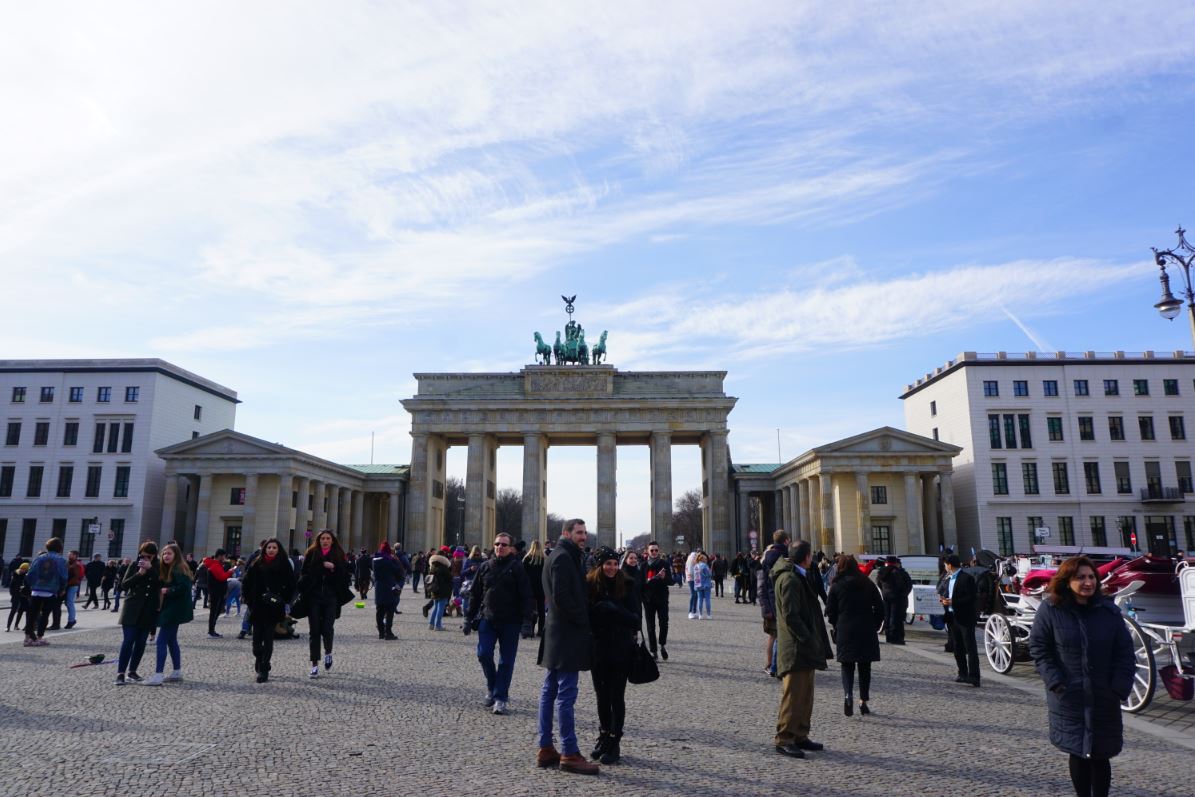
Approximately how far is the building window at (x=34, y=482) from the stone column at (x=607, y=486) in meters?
42.4

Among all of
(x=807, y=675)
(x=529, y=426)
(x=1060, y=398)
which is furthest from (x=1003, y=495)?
(x=807, y=675)

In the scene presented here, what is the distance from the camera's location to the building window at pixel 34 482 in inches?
Answer: 2350

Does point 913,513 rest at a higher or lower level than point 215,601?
higher

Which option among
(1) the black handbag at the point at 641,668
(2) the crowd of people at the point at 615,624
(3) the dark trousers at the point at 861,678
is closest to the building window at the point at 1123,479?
(2) the crowd of people at the point at 615,624

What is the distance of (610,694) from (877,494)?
5594 centimetres

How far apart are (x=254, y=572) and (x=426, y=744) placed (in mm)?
5256

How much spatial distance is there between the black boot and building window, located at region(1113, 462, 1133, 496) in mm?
63622

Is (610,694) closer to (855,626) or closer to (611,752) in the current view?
(611,752)

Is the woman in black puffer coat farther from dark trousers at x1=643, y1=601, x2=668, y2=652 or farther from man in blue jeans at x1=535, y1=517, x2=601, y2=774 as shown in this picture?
dark trousers at x1=643, y1=601, x2=668, y2=652

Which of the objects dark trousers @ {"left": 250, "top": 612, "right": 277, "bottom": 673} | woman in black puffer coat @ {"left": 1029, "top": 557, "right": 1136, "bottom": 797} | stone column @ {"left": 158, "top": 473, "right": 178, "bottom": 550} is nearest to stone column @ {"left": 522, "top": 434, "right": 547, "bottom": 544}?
stone column @ {"left": 158, "top": 473, "right": 178, "bottom": 550}

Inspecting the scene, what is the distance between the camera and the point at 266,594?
11.6 metres

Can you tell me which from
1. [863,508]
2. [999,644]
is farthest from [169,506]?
[999,644]

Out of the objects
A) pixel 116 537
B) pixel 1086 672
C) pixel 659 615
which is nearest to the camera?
pixel 1086 672

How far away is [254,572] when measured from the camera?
38.8 ft
